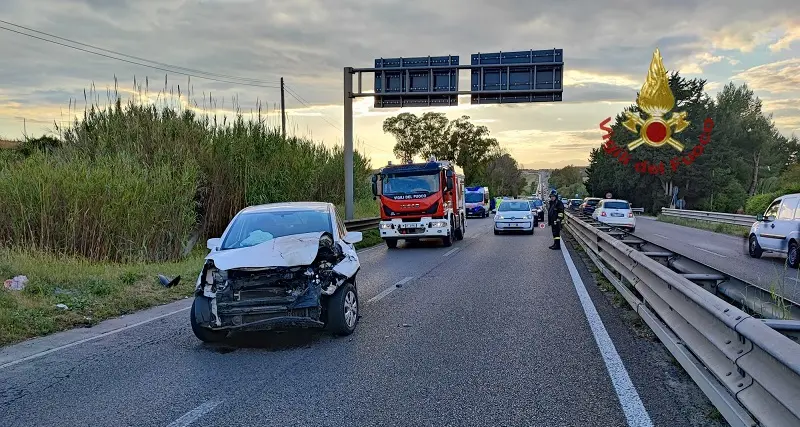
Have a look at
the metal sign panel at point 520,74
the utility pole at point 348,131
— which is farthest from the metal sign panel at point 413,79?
the utility pole at point 348,131

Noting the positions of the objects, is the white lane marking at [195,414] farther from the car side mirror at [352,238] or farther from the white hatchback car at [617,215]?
the white hatchback car at [617,215]

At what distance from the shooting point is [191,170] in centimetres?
1557

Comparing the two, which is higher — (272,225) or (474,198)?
(272,225)

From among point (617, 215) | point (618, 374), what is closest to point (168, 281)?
point (618, 374)

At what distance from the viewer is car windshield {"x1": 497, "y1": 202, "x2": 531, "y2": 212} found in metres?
26.6

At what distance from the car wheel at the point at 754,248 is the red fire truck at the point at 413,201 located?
921 cm

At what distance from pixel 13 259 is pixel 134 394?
776 centimetres

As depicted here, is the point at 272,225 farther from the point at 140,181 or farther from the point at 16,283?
the point at 140,181

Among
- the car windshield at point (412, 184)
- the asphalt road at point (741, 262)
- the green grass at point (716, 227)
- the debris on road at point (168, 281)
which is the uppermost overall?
the car windshield at point (412, 184)

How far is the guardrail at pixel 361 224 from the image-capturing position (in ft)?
68.3

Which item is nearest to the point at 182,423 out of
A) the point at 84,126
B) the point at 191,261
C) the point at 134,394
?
the point at 134,394

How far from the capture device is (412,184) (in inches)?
776

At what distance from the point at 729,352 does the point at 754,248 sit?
15.1 m

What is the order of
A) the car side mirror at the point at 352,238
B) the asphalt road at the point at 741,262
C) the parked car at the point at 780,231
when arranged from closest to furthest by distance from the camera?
the car side mirror at the point at 352,238, the asphalt road at the point at 741,262, the parked car at the point at 780,231
